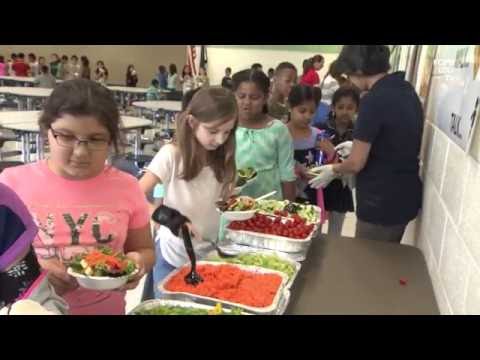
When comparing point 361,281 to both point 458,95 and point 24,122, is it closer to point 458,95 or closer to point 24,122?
point 458,95

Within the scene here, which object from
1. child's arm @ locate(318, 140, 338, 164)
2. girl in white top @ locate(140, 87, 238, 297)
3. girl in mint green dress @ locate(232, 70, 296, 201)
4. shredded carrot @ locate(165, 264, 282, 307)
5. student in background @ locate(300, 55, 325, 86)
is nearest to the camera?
shredded carrot @ locate(165, 264, 282, 307)

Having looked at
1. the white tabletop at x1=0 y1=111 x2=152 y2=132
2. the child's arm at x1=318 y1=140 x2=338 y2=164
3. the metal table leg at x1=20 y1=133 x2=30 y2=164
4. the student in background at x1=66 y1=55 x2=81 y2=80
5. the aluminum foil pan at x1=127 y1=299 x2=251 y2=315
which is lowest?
the metal table leg at x1=20 y1=133 x2=30 y2=164

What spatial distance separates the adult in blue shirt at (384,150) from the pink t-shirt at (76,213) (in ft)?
3.10

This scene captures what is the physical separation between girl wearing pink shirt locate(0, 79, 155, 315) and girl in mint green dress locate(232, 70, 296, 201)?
79 centimetres

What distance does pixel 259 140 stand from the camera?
183 cm

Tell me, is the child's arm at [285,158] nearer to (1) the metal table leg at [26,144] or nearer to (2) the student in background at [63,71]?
(1) the metal table leg at [26,144]

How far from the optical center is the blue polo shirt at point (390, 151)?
163cm

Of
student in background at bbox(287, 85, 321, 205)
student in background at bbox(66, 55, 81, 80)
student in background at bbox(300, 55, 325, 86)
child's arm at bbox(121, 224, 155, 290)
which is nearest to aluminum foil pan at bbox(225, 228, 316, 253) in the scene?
child's arm at bbox(121, 224, 155, 290)

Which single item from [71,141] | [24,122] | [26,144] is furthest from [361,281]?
[26,144]

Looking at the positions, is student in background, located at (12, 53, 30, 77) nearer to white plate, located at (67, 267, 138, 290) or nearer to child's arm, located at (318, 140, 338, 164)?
child's arm, located at (318, 140, 338, 164)

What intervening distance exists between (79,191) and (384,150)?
3.66 ft

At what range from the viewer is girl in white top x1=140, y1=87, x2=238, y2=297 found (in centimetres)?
Answer: 141

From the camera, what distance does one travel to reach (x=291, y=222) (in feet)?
5.04
